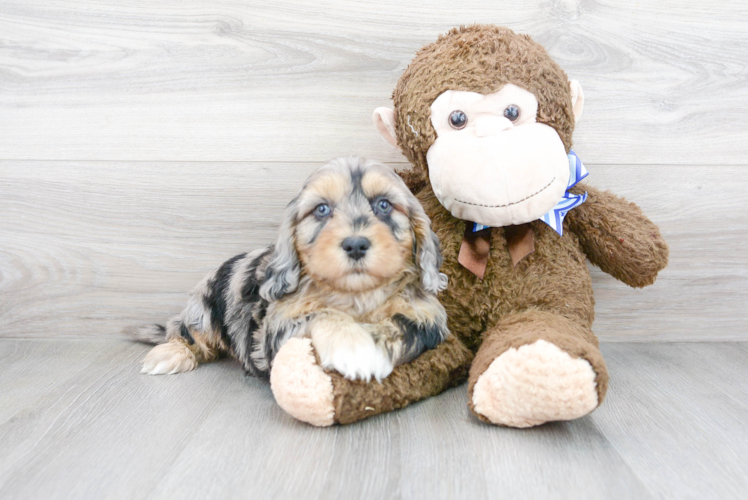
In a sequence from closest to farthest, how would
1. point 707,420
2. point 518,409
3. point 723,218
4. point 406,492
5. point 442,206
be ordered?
point 406,492 → point 518,409 → point 707,420 → point 442,206 → point 723,218

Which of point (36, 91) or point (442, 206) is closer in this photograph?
point (442, 206)

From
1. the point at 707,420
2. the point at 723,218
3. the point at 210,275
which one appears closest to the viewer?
the point at 707,420

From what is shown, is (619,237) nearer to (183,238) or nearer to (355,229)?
(355,229)

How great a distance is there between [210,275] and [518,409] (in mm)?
1156

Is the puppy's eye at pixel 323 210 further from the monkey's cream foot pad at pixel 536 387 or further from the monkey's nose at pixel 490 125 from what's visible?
the monkey's cream foot pad at pixel 536 387

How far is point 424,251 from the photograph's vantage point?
1.55 m

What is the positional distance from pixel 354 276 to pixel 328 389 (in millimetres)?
283

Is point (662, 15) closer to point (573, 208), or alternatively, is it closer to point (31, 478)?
point (573, 208)

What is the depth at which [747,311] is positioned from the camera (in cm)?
221

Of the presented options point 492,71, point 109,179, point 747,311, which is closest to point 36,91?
point 109,179

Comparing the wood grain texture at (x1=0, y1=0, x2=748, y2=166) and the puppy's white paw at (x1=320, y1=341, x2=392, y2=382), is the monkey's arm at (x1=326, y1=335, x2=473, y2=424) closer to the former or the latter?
the puppy's white paw at (x1=320, y1=341, x2=392, y2=382)

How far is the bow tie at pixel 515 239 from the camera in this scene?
1.71 meters

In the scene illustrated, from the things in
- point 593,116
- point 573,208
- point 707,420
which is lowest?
point 707,420

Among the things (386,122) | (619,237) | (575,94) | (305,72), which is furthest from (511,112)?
(305,72)
